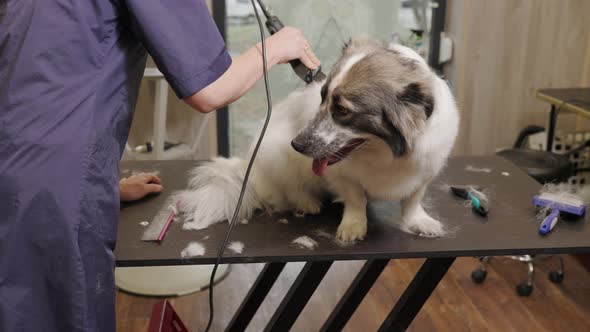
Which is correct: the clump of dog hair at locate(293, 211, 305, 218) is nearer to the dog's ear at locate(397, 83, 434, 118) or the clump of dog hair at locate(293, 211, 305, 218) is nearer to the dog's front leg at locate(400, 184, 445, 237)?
the dog's front leg at locate(400, 184, 445, 237)

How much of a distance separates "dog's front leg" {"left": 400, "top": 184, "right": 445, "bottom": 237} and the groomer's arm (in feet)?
1.35

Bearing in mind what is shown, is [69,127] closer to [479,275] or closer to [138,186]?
[138,186]

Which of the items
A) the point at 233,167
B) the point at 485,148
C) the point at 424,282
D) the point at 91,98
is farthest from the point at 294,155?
the point at 485,148

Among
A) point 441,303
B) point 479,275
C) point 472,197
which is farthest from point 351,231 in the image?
point 479,275

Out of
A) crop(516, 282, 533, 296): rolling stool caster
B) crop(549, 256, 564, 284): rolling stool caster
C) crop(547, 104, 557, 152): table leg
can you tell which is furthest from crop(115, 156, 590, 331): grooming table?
crop(547, 104, 557, 152): table leg

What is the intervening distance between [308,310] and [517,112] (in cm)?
167

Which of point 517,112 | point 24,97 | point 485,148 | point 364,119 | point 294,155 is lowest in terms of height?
point 485,148

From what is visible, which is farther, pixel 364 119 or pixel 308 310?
pixel 308 310

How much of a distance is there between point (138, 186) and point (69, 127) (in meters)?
0.56

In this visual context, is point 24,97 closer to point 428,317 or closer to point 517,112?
point 428,317

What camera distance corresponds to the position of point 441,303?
248 centimetres

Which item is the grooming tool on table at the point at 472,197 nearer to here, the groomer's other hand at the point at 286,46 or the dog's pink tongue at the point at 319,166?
the dog's pink tongue at the point at 319,166

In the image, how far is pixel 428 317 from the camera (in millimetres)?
2396

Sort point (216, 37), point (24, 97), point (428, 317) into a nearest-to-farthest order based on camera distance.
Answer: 1. point (24, 97)
2. point (216, 37)
3. point (428, 317)
